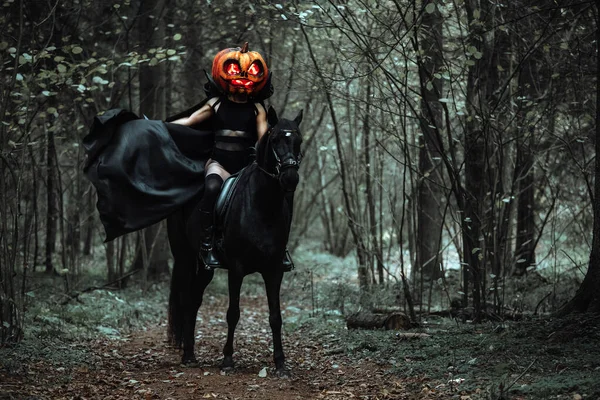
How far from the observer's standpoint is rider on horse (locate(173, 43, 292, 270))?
8.33 metres

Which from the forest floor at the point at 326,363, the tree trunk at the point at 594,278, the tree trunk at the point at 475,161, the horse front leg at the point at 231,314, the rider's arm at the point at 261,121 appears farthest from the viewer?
the tree trunk at the point at 475,161

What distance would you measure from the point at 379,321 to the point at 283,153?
362 centimetres

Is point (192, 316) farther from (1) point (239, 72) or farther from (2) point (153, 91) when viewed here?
(2) point (153, 91)

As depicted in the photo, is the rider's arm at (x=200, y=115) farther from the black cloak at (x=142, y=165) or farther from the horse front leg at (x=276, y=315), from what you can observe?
the horse front leg at (x=276, y=315)

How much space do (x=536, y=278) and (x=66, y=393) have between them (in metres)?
9.41

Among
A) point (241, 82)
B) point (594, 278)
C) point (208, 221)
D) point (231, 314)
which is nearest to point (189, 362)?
point (231, 314)

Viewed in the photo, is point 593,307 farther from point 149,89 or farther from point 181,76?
point 181,76

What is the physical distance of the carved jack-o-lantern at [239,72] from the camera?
8.32 m

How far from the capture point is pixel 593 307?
23.0 feet

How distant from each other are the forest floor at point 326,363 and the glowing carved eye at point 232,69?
3.50 m

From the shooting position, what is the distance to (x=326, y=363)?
8273mm

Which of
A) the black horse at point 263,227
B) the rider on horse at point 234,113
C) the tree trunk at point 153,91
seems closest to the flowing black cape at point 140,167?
the rider on horse at point 234,113

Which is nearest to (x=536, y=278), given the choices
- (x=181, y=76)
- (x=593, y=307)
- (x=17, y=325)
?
(x=593, y=307)

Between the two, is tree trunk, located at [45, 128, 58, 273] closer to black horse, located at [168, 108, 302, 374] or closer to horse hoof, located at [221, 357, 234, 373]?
black horse, located at [168, 108, 302, 374]
